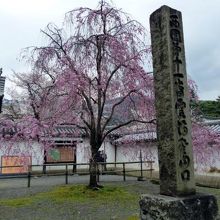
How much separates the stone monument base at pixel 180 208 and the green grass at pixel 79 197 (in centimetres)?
636

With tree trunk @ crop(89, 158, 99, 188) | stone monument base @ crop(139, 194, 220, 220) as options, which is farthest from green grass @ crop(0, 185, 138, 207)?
stone monument base @ crop(139, 194, 220, 220)

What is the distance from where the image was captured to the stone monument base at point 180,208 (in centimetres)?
372

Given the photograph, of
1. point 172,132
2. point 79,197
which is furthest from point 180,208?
point 79,197

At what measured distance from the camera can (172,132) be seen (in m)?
4.11

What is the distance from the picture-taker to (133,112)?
12.1 m

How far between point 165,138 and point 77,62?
25.2ft

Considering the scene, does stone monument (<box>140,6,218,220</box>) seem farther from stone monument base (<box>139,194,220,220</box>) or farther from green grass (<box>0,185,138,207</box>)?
green grass (<box>0,185,138,207</box>)

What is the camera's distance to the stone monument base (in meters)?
3.72

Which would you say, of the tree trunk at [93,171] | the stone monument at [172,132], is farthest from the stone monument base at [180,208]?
the tree trunk at [93,171]

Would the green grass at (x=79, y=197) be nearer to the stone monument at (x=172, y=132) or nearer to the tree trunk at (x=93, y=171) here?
the tree trunk at (x=93, y=171)

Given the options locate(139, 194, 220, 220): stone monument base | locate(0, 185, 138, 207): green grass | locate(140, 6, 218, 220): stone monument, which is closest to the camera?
locate(139, 194, 220, 220): stone monument base

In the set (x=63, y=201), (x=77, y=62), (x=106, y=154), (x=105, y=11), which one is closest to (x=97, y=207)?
(x=63, y=201)

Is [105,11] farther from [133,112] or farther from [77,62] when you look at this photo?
[133,112]

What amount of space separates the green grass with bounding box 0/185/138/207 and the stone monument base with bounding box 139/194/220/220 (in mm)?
6357
